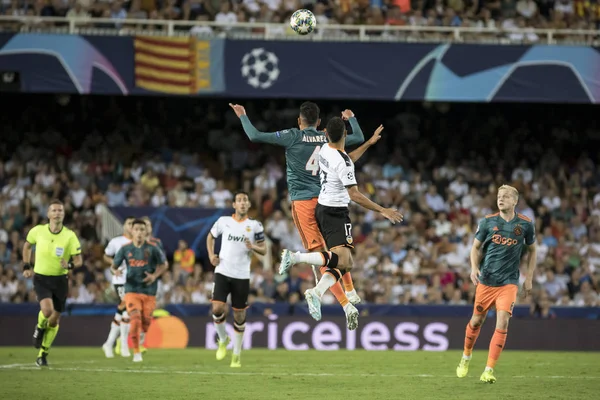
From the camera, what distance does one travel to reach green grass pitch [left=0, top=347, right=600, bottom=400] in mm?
11688

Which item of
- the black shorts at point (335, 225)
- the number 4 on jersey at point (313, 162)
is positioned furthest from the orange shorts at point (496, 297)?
the number 4 on jersey at point (313, 162)

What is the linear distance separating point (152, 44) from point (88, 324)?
7.27 metres

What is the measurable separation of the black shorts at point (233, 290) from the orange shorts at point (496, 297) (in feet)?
15.6

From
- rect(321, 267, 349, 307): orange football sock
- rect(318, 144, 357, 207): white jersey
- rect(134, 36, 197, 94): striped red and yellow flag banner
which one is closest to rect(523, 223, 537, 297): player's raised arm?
rect(321, 267, 349, 307): orange football sock

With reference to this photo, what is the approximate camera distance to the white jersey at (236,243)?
659 inches

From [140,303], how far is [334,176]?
646 centimetres

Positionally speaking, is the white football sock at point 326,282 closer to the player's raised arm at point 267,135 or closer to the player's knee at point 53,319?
the player's raised arm at point 267,135

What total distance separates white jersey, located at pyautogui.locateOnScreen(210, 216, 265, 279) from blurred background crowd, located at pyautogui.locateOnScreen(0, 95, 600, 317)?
21.7 ft

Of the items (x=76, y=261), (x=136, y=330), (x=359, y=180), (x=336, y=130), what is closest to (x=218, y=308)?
(x=136, y=330)

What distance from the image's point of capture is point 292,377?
13.9 meters

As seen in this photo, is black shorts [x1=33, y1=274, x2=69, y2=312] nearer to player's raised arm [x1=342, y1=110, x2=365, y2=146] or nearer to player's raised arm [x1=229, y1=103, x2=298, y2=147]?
player's raised arm [x1=229, y1=103, x2=298, y2=147]

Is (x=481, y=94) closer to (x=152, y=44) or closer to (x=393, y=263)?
(x=393, y=263)

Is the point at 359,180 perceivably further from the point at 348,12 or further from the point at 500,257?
the point at 500,257

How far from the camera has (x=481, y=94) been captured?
2614cm
